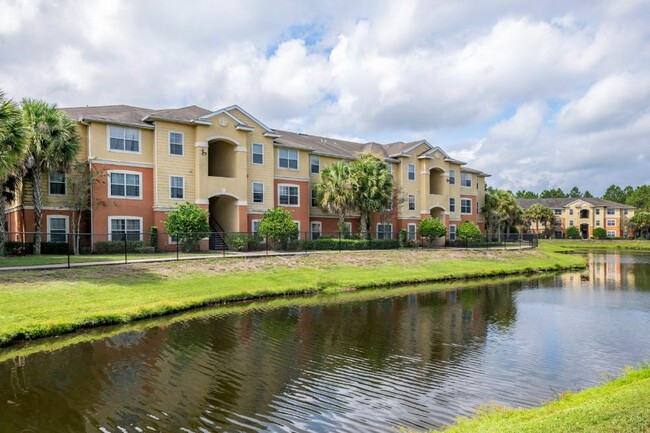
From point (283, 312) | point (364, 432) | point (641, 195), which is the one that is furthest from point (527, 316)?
point (641, 195)

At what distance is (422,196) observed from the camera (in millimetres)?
50875

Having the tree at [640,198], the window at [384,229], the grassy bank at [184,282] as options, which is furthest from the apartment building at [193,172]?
the tree at [640,198]

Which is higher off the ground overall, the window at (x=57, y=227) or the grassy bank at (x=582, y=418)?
the window at (x=57, y=227)

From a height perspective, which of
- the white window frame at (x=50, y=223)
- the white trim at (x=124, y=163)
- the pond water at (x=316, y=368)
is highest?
the white trim at (x=124, y=163)

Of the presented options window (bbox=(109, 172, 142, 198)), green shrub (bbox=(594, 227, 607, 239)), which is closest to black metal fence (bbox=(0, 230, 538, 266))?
window (bbox=(109, 172, 142, 198))

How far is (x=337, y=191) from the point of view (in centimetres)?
4141

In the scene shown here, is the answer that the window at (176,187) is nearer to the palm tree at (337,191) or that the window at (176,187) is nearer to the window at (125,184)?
the window at (125,184)

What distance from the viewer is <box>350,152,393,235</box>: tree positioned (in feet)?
138

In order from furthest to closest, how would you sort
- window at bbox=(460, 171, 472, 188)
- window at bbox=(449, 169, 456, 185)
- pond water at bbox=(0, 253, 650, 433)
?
window at bbox=(460, 171, 472, 188) < window at bbox=(449, 169, 456, 185) < pond water at bbox=(0, 253, 650, 433)

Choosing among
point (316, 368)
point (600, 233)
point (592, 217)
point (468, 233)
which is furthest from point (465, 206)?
point (592, 217)

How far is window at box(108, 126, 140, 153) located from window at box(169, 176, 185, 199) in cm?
306

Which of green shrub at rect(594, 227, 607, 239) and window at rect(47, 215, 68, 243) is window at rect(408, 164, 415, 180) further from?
green shrub at rect(594, 227, 607, 239)

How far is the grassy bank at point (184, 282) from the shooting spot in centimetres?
1667

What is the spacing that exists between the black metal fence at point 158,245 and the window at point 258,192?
3790 mm
